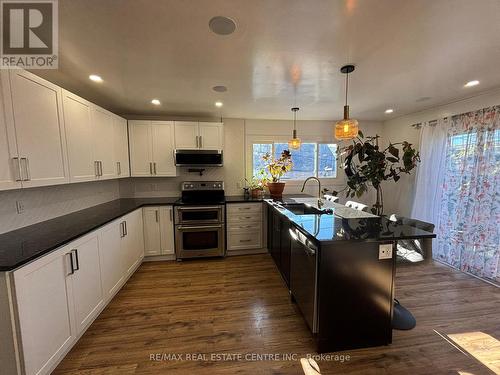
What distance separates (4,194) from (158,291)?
5.81 feet

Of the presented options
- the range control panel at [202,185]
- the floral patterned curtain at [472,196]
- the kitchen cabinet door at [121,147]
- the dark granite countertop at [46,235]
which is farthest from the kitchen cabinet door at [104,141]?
the floral patterned curtain at [472,196]

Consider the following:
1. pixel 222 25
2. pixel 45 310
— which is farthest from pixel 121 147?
pixel 222 25

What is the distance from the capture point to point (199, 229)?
3441 mm

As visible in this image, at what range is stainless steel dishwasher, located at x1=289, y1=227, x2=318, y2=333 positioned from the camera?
1748mm

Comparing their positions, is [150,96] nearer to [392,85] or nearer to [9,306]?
[9,306]

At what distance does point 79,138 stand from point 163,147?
4.50 feet

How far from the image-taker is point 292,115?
3988 mm

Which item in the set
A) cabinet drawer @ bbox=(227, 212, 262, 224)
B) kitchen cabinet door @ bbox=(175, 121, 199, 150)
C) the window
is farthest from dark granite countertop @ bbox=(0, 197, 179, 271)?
the window

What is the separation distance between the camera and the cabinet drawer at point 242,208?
360 centimetres

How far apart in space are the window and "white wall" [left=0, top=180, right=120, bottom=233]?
107 inches

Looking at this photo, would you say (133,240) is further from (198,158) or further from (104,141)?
(198,158)

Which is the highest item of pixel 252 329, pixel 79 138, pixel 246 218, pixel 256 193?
pixel 79 138

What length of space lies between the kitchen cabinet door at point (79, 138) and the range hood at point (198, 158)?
1.25 metres

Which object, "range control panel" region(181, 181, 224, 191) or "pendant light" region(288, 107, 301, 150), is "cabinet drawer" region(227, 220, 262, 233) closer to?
"range control panel" region(181, 181, 224, 191)
